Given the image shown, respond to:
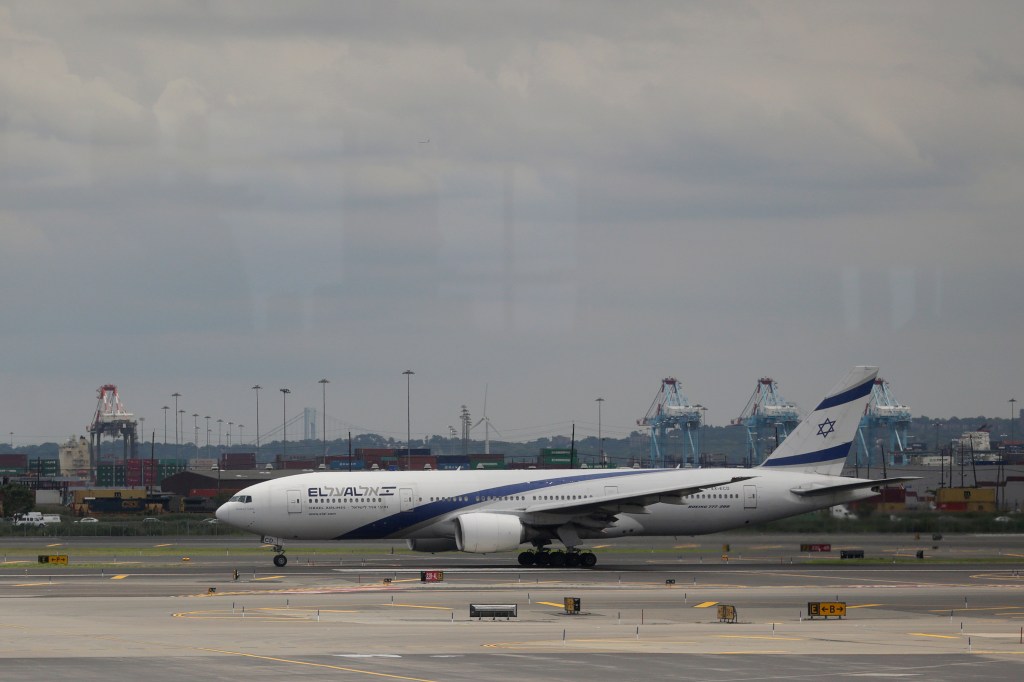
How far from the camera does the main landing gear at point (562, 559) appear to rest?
2367 inches

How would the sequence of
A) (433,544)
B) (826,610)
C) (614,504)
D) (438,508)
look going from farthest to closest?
1. (433,544)
2. (438,508)
3. (614,504)
4. (826,610)

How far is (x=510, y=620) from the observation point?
3891cm

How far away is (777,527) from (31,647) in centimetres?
5424

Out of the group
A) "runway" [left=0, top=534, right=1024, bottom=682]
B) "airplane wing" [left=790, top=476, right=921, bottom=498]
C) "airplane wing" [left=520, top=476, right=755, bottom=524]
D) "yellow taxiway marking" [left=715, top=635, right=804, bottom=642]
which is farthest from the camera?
"airplane wing" [left=790, top=476, right=921, bottom=498]

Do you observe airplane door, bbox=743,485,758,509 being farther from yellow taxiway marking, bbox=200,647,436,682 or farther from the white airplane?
yellow taxiway marking, bbox=200,647,436,682

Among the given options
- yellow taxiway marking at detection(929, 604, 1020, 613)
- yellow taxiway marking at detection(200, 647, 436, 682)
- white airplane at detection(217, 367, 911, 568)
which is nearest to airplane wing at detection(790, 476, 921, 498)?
white airplane at detection(217, 367, 911, 568)

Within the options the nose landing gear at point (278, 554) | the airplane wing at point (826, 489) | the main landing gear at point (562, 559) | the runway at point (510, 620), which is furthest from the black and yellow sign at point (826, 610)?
the nose landing gear at point (278, 554)

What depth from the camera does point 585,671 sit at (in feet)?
94.5

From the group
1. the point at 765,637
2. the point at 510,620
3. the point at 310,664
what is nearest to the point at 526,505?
the point at 510,620

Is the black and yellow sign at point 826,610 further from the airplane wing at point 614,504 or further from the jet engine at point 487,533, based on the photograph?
the jet engine at point 487,533

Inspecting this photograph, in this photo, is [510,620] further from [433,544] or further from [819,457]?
[819,457]

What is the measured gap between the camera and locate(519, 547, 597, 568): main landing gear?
60125 mm

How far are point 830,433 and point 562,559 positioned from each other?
13987 millimetres

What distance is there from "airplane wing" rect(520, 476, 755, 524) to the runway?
7.96ft
